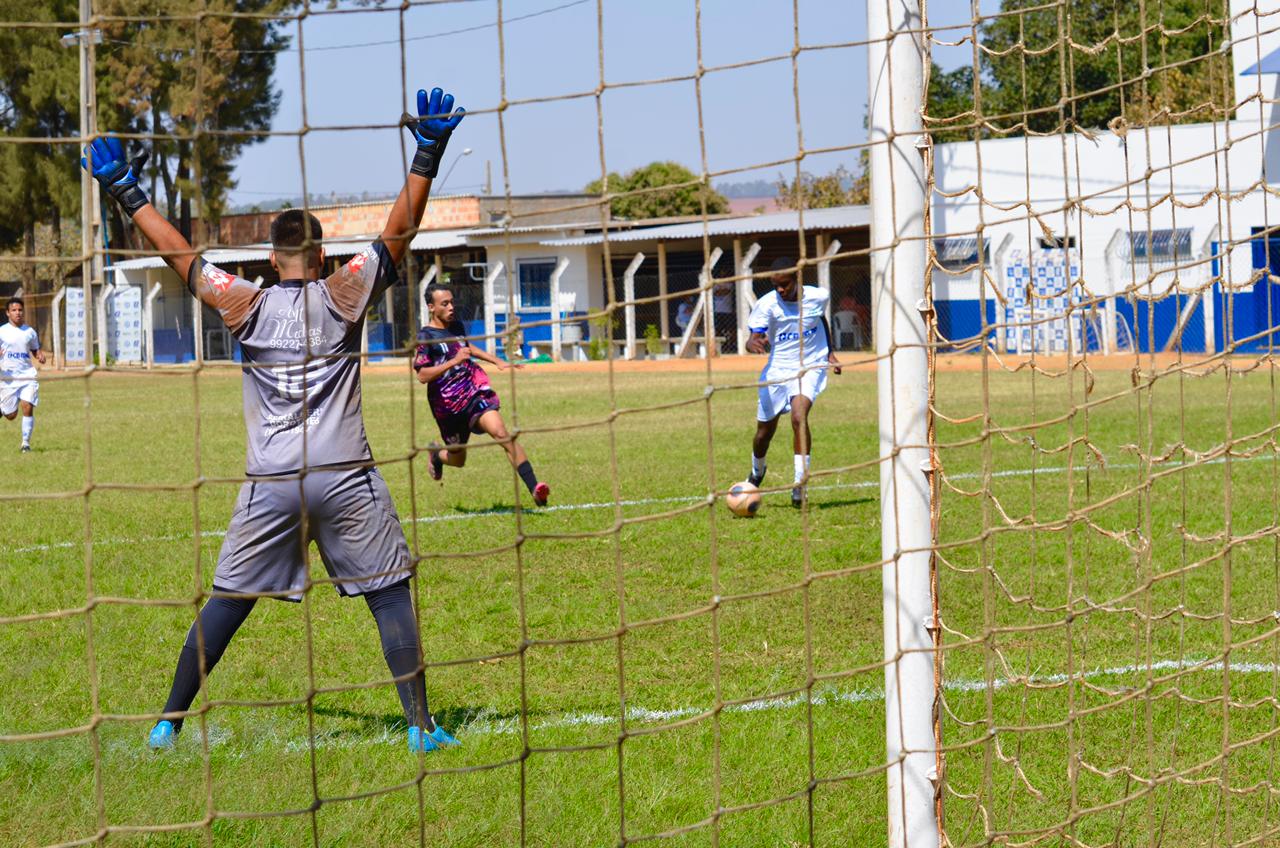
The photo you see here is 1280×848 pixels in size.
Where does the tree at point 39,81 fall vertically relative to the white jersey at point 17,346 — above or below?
above

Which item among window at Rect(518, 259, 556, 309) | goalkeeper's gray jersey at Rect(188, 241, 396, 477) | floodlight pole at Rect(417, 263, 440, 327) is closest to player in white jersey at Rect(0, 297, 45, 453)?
floodlight pole at Rect(417, 263, 440, 327)

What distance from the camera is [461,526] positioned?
381 inches

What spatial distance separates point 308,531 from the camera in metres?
4.72

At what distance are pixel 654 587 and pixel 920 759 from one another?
412 centimetres

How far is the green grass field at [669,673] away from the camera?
396 centimetres

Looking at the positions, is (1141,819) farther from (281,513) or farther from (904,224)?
(281,513)

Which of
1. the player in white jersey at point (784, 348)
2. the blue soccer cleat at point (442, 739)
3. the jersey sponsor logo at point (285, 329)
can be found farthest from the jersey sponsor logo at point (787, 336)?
the jersey sponsor logo at point (285, 329)

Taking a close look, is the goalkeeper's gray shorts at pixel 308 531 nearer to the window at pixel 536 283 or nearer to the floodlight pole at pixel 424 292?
the floodlight pole at pixel 424 292

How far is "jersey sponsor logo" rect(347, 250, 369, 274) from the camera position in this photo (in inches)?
174

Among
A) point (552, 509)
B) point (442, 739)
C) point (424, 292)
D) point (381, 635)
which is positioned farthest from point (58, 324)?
point (442, 739)

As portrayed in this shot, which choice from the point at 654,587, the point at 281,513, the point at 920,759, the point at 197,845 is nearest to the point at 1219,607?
the point at 654,587

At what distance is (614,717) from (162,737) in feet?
5.11

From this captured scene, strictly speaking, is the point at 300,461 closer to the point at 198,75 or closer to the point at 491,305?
the point at 198,75

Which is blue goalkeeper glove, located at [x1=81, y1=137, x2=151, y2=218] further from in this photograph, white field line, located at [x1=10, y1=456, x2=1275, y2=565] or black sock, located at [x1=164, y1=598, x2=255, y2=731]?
white field line, located at [x1=10, y1=456, x2=1275, y2=565]
